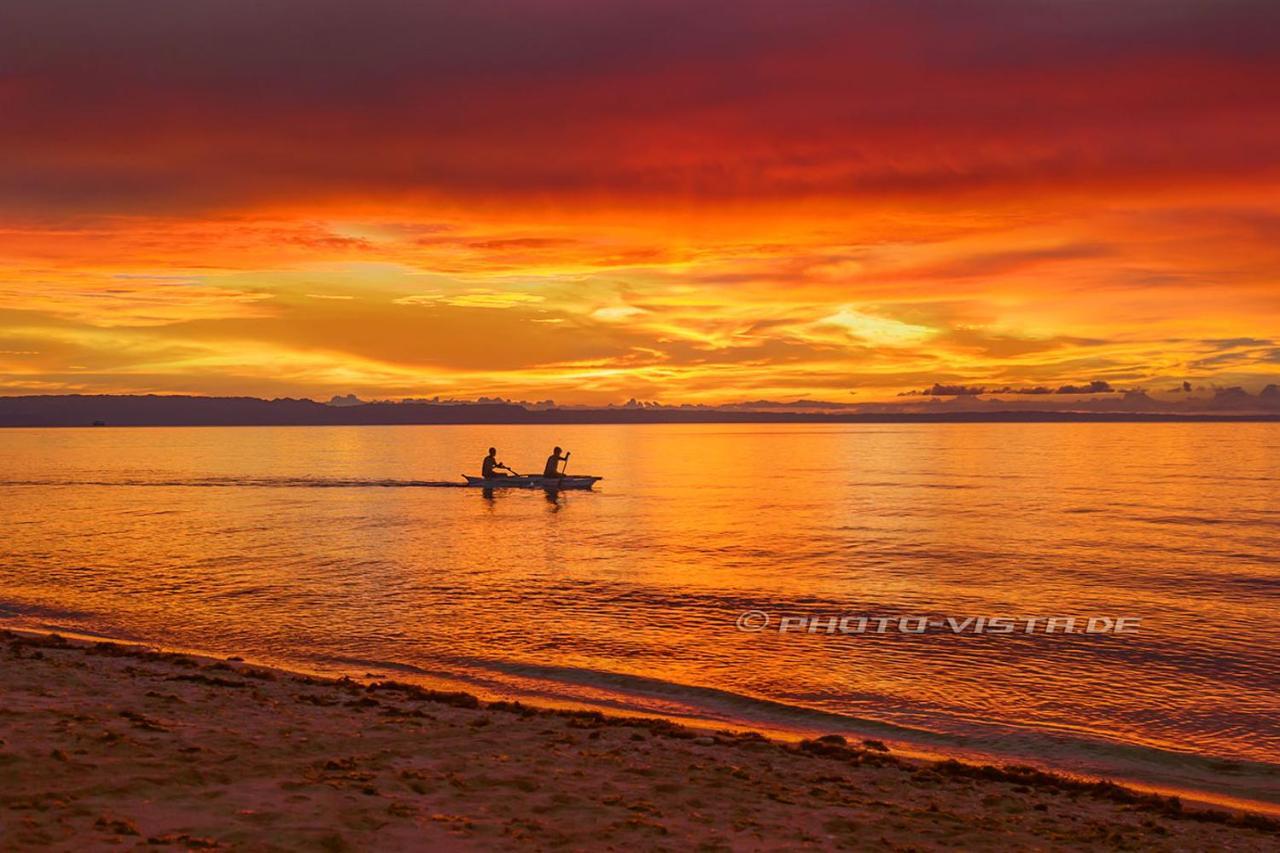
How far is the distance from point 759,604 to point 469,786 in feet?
72.6

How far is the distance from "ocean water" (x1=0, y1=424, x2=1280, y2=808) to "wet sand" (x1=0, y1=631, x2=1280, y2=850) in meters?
3.49

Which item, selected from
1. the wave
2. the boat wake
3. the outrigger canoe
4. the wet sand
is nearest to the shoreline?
the wave

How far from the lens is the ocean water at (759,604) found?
66.4 ft

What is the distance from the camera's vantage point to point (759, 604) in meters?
33.2

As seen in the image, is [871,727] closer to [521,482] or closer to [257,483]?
[521,482]

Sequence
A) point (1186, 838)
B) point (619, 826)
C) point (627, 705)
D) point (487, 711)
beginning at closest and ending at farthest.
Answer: point (619, 826)
point (1186, 838)
point (487, 711)
point (627, 705)

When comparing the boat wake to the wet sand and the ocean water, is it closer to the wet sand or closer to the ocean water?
the ocean water

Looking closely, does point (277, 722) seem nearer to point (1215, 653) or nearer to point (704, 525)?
point (1215, 653)

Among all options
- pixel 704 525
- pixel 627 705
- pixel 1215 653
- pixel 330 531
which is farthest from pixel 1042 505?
pixel 627 705

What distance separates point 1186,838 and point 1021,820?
6.93ft

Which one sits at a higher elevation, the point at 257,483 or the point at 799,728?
the point at 799,728

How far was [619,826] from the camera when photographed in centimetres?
1080

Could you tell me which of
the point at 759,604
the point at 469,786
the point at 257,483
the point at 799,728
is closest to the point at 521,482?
the point at 257,483

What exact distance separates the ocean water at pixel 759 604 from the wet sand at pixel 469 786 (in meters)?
3.49
